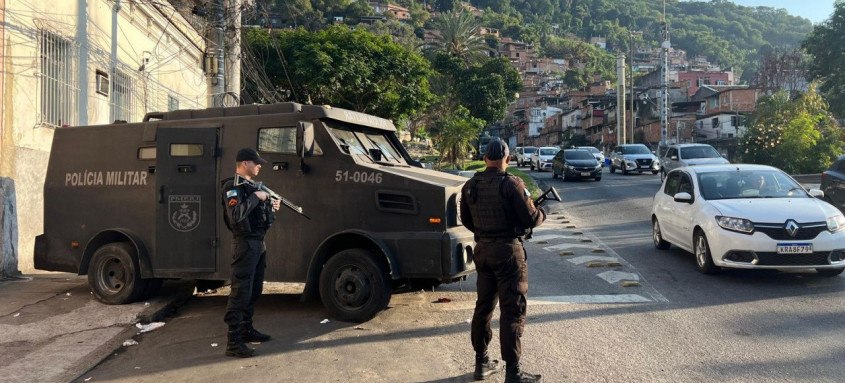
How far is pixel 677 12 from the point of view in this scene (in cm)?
17750

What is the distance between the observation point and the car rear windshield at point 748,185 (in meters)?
9.23

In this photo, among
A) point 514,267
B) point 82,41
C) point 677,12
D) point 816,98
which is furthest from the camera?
point 677,12

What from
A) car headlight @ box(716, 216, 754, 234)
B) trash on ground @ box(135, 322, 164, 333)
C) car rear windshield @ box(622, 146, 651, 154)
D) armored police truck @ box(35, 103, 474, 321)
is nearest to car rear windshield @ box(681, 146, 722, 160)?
car rear windshield @ box(622, 146, 651, 154)

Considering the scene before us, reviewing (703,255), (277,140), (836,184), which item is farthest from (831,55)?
(277,140)

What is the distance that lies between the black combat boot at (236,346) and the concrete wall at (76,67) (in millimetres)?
4727

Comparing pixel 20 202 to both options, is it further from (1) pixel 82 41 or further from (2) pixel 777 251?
(2) pixel 777 251

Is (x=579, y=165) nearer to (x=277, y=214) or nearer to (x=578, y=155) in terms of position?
(x=578, y=155)

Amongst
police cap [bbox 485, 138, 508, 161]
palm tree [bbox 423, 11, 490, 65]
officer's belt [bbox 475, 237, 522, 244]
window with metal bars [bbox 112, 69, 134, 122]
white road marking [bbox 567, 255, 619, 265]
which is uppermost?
palm tree [bbox 423, 11, 490, 65]

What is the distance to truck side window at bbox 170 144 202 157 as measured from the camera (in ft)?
24.1

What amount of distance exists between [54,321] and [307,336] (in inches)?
116

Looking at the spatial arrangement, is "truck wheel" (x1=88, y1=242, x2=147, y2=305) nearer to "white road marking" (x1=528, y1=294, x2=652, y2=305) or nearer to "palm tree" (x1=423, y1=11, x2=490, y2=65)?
"white road marking" (x1=528, y1=294, x2=652, y2=305)

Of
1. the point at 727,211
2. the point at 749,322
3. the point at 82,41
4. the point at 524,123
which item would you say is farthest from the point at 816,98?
the point at 524,123

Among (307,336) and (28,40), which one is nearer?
(307,336)

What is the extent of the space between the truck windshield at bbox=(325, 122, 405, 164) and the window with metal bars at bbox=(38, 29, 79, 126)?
5.80m
